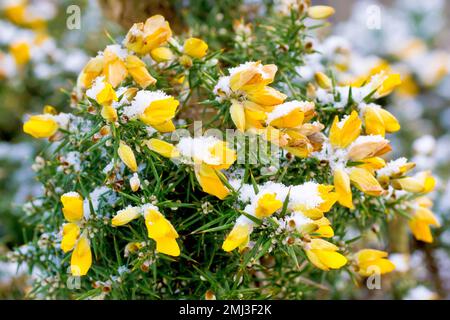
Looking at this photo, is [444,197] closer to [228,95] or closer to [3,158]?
[228,95]

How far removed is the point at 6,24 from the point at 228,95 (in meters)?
1.42

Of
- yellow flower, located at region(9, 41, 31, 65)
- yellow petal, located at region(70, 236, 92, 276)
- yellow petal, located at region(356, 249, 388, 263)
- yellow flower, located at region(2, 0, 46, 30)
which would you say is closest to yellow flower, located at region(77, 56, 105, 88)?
yellow petal, located at region(70, 236, 92, 276)

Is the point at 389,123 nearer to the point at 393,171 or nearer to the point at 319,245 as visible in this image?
the point at 393,171

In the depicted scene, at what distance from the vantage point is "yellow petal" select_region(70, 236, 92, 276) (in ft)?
2.11

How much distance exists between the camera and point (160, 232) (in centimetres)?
61

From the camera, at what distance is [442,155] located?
175 cm

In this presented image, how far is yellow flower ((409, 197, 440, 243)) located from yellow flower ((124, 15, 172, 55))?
420 millimetres

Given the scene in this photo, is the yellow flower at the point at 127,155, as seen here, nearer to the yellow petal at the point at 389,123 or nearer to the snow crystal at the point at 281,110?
the snow crystal at the point at 281,110

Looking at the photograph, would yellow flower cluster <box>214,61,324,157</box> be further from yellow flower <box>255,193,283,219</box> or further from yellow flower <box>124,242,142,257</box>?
yellow flower <box>124,242,142,257</box>

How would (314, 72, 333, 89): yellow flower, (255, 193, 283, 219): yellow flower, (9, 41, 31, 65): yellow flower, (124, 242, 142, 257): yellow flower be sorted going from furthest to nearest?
(9, 41, 31, 65): yellow flower
(314, 72, 333, 89): yellow flower
(124, 242, 142, 257): yellow flower
(255, 193, 283, 219): yellow flower

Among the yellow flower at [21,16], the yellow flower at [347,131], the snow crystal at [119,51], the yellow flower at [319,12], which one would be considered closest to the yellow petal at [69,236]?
the snow crystal at [119,51]

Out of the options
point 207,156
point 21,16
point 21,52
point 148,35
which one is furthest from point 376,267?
point 21,16

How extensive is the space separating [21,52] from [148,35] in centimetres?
91

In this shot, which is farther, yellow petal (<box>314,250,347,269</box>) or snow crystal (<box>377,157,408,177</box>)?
snow crystal (<box>377,157,408,177</box>)
